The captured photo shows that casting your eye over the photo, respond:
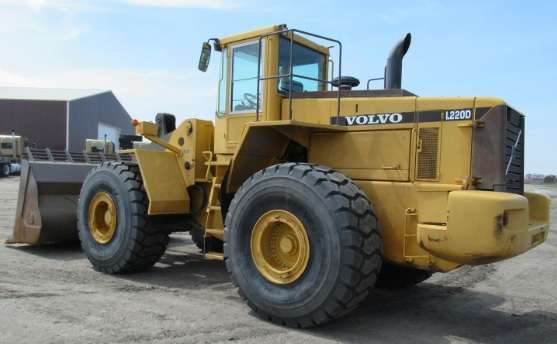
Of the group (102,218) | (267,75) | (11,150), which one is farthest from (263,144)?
(11,150)

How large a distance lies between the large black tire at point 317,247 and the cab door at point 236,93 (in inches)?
54.3

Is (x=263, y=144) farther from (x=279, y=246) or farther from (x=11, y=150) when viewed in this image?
(x=11, y=150)

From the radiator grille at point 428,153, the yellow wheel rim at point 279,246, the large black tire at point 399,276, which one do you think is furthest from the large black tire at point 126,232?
the radiator grille at point 428,153

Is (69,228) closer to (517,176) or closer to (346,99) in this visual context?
(346,99)

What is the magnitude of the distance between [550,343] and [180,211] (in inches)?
173

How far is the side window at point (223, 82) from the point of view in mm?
6906

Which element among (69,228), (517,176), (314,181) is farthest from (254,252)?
(69,228)

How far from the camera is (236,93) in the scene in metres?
6.76


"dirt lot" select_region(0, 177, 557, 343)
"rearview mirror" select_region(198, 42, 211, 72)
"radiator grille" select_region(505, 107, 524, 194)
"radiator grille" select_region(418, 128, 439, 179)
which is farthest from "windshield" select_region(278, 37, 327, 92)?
"dirt lot" select_region(0, 177, 557, 343)

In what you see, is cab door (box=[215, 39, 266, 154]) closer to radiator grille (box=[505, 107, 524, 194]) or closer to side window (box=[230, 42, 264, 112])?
side window (box=[230, 42, 264, 112])

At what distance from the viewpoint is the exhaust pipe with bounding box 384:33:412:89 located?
20.3ft

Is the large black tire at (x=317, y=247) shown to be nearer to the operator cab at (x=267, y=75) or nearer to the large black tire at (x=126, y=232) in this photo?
the operator cab at (x=267, y=75)

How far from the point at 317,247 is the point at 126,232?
122 inches

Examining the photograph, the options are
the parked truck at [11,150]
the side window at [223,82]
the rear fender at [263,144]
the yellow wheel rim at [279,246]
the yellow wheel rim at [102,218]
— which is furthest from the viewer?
the parked truck at [11,150]
